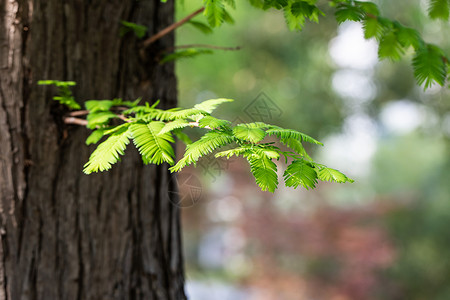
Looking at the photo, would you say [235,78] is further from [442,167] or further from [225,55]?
[442,167]

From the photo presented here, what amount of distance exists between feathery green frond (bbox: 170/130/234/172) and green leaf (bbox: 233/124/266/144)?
0.01m

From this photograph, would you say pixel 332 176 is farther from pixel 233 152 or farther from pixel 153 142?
pixel 153 142

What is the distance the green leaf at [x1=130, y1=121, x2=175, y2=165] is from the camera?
574mm

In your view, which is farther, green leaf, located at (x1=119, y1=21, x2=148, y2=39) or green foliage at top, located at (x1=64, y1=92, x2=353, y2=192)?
green leaf, located at (x1=119, y1=21, x2=148, y2=39)

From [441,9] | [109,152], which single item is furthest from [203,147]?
[441,9]

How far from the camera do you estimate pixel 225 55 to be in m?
5.09

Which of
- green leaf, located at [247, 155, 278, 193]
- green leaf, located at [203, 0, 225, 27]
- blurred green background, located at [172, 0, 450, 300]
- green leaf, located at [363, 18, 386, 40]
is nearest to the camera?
green leaf, located at [247, 155, 278, 193]

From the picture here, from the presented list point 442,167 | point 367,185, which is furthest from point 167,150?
point 367,185

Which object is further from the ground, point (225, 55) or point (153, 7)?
point (225, 55)

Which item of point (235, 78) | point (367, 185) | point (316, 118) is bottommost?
point (367, 185)

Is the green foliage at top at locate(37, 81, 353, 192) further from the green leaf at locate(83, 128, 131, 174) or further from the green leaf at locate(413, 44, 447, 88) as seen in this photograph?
the green leaf at locate(413, 44, 447, 88)

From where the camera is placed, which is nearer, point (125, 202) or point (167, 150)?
point (167, 150)

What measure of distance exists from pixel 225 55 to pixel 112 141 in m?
4.60

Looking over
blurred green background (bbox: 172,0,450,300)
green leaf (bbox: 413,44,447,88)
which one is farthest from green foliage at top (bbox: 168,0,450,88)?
blurred green background (bbox: 172,0,450,300)
